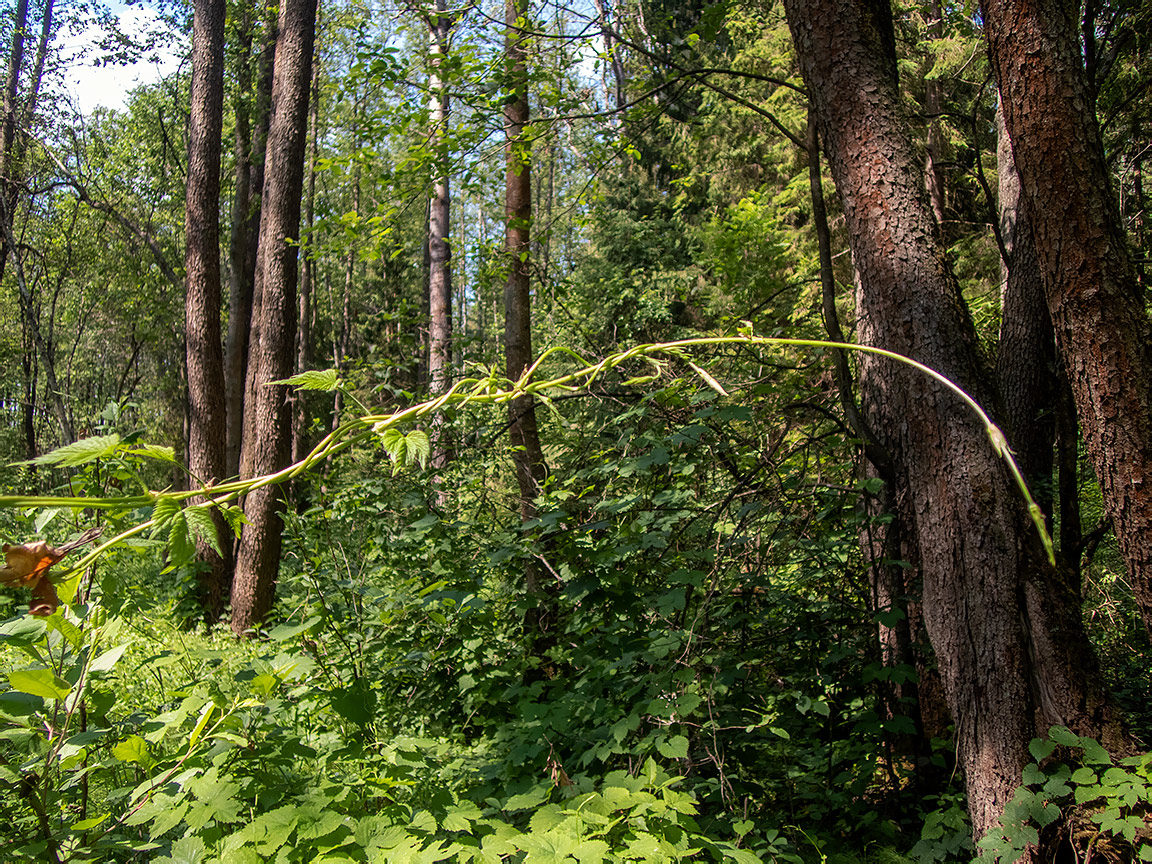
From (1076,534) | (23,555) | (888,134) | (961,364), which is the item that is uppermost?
(888,134)

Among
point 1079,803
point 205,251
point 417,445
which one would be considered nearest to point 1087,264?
point 1079,803

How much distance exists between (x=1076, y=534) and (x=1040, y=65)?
7.13ft

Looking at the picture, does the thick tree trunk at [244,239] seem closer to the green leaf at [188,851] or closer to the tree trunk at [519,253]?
the tree trunk at [519,253]

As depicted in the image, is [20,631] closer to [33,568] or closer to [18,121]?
[33,568]

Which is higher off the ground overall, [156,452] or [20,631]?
[156,452]

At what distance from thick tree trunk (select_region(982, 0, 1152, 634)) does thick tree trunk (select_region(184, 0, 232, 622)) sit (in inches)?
306

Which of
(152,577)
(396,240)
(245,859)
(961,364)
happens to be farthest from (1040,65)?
(152,577)

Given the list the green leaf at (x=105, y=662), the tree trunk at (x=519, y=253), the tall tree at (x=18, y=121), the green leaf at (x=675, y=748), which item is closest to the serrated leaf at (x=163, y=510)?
the green leaf at (x=105, y=662)

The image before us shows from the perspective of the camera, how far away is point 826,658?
276cm

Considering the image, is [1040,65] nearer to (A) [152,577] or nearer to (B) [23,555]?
(B) [23,555]

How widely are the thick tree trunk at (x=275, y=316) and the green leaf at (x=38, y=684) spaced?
16.9 ft

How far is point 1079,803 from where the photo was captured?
1.73 meters

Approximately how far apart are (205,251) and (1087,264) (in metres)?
8.56

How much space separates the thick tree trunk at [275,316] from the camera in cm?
616
